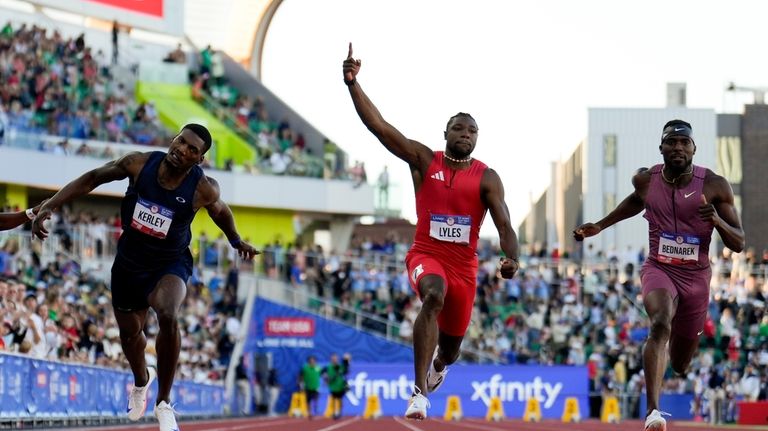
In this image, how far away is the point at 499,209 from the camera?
1362 centimetres

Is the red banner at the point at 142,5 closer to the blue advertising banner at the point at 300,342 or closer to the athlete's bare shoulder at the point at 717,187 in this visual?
the blue advertising banner at the point at 300,342

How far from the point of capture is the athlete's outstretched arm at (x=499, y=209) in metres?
13.4

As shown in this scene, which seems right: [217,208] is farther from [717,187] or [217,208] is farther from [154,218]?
[717,187]

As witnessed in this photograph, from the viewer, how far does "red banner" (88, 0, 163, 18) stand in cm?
4775

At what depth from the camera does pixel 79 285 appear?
30984 millimetres

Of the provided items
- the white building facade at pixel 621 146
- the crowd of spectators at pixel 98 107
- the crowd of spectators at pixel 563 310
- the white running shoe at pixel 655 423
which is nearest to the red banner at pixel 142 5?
the crowd of spectators at pixel 98 107

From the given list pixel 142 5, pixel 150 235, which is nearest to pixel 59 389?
pixel 150 235

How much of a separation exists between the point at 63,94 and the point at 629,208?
28404mm

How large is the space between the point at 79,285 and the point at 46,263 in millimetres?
959

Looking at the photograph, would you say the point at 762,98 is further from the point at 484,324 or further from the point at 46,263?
the point at 46,263

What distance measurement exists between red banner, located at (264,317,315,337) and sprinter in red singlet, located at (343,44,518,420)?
26.7m

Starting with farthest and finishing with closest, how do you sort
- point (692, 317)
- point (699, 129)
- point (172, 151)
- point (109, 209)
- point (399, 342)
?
point (699, 129), point (109, 209), point (399, 342), point (692, 317), point (172, 151)

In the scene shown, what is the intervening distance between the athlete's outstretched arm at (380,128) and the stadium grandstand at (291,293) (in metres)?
17.2

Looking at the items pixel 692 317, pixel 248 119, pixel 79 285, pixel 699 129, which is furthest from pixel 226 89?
pixel 692 317
